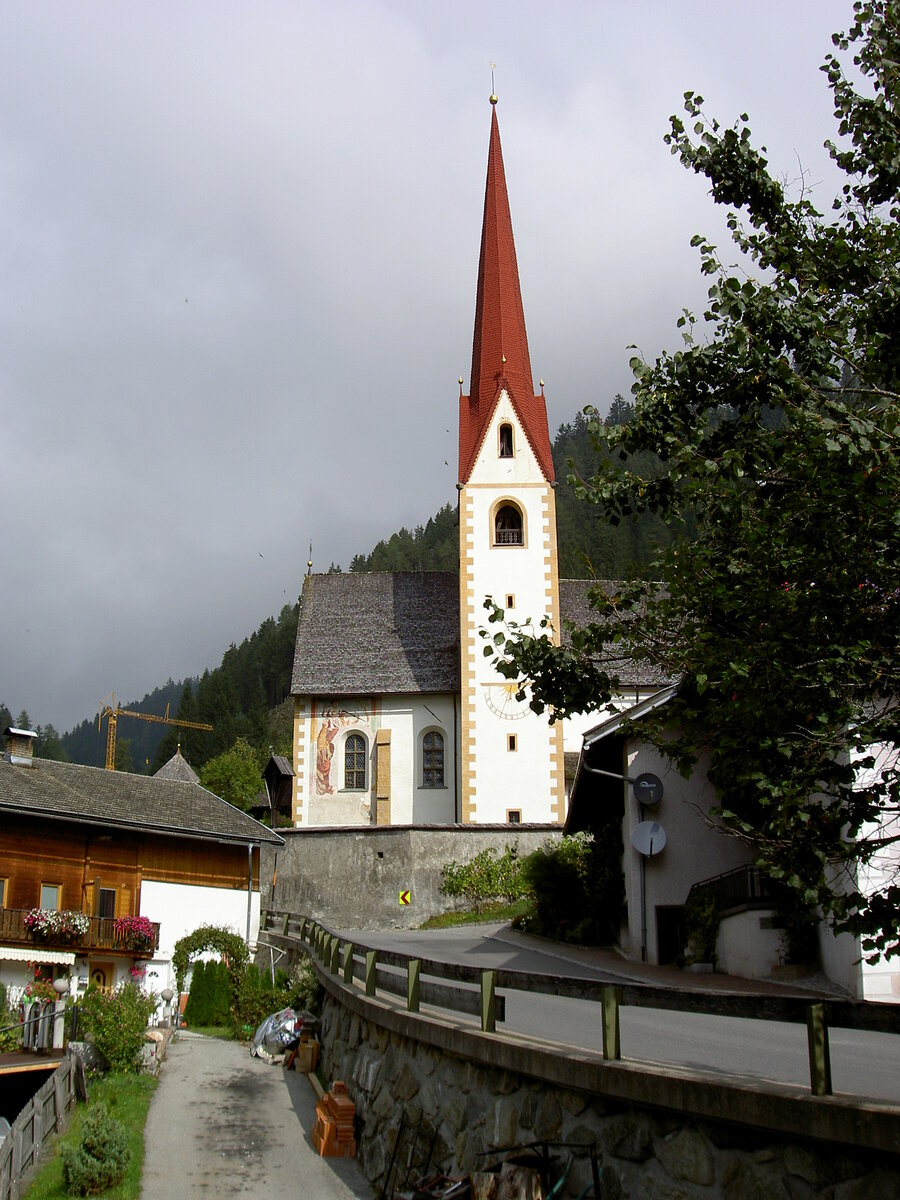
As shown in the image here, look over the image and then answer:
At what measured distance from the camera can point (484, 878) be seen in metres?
31.5

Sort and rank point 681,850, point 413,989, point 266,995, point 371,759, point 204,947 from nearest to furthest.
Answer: point 413,989
point 681,850
point 266,995
point 204,947
point 371,759

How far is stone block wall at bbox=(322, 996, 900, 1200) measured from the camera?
14.3 ft

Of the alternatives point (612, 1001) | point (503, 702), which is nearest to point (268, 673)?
point (503, 702)

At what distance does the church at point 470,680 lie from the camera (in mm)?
35094

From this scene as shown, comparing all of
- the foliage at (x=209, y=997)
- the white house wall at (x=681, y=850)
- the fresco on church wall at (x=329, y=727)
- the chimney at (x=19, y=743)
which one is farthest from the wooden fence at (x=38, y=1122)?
the fresco on church wall at (x=329, y=727)

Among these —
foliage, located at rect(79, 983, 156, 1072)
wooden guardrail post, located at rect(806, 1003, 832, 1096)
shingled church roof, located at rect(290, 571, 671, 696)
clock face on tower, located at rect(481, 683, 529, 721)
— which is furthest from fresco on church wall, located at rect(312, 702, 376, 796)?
wooden guardrail post, located at rect(806, 1003, 832, 1096)

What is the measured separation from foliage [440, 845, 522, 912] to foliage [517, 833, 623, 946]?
431 centimetres

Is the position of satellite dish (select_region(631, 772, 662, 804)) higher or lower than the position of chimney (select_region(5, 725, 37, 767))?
lower

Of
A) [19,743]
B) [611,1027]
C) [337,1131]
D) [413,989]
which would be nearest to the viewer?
[611,1027]

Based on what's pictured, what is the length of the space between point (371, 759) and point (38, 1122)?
2540 cm

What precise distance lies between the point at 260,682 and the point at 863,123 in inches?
4081

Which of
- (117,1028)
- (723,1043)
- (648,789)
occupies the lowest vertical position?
(117,1028)

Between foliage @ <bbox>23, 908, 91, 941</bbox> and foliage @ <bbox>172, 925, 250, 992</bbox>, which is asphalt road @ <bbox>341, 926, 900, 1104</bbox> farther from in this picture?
foliage @ <bbox>172, 925, 250, 992</bbox>

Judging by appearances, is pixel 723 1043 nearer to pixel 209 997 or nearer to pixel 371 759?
pixel 209 997
